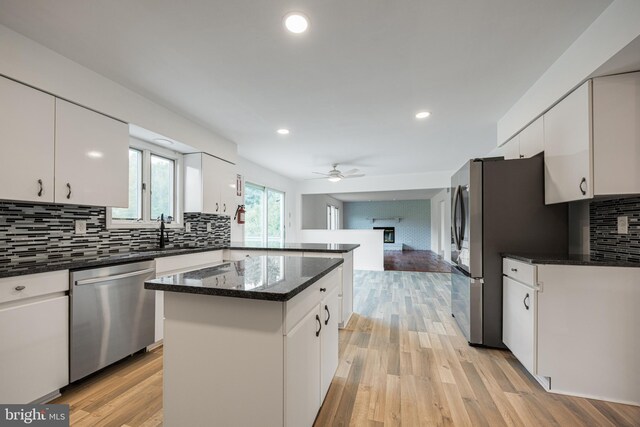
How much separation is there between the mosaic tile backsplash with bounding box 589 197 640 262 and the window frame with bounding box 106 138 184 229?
424 cm

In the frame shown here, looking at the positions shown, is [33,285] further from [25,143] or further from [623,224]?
[623,224]

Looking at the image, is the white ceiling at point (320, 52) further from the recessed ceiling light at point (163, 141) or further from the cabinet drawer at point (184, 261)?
the cabinet drawer at point (184, 261)

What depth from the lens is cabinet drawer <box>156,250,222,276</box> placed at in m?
2.58

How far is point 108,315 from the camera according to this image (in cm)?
212

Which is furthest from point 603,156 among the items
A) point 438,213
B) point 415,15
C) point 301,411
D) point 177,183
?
point 438,213

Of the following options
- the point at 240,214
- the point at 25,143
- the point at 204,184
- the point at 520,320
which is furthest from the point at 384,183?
the point at 25,143

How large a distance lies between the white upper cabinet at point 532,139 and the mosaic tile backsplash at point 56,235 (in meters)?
4.03

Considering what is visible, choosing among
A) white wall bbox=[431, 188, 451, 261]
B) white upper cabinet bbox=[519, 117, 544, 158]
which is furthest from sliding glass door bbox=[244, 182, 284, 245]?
white wall bbox=[431, 188, 451, 261]

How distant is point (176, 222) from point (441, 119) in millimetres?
3558

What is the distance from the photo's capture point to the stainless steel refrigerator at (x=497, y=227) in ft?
7.75

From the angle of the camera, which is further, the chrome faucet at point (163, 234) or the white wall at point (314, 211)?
the white wall at point (314, 211)

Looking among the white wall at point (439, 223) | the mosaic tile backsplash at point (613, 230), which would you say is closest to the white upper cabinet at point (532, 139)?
the mosaic tile backsplash at point (613, 230)

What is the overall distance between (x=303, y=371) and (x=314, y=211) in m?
7.88

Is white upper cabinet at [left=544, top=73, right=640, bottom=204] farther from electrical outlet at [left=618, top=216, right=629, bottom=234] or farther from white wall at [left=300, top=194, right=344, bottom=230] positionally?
white wall at [left=300, top=194, right=344, bottom=230]
